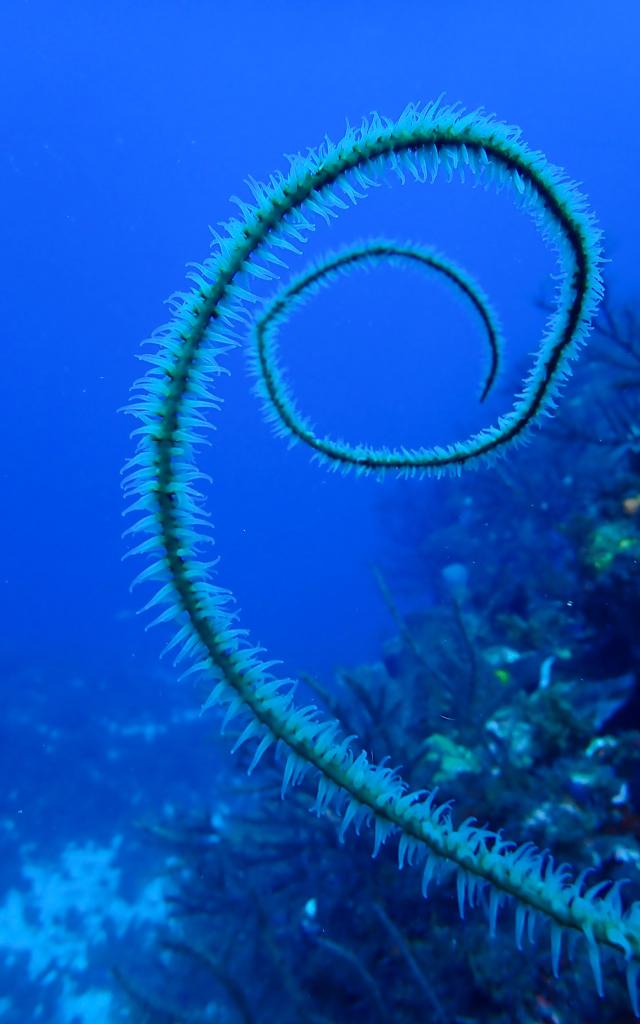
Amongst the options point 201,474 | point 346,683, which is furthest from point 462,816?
point 201,474

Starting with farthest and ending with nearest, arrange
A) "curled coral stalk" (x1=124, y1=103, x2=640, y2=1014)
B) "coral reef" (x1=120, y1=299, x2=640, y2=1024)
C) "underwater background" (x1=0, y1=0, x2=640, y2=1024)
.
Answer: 1. "underwater background" (x1=0, y1=0, x2=640, y2=1024)
2. "coral reef" (x1=120, y1=299, x2=640, y2=1024)
3. "curled coral stalk" (x1=124, y1=103, x2=640, y2=1014)

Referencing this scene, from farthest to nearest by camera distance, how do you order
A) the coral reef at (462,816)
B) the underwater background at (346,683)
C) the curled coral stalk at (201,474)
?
the underwater background at (346,683)
the coral reef at (462,816)
the curled coral stalk at (201,474)

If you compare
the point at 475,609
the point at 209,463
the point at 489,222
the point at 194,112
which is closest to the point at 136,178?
the point at 194,112

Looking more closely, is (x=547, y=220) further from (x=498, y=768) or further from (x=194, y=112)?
(x=194, y=112)

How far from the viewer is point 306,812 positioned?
5.72 m

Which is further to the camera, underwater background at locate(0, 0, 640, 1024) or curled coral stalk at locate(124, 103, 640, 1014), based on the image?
underwater background at locate(0, 0, 640, 1024)

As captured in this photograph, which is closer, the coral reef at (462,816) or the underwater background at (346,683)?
the coral reef at (462,816)

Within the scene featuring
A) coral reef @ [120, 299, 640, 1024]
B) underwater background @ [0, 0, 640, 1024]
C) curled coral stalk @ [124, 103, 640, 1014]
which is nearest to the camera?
curled coral stalk @ [124, 103, 640, 1014]

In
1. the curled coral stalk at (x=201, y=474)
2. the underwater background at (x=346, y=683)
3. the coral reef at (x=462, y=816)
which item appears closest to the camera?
the curled coral stalk at (x=201, y=474)

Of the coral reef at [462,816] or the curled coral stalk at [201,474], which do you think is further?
the coral reef at [462,816]

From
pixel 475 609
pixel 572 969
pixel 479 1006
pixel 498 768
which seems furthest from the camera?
pixel 475 609

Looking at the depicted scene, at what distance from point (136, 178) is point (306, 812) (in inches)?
4515

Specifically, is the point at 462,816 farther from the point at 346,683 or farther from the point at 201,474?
the point at 201,474

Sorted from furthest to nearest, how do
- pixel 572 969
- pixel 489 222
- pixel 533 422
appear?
pixel 489 222 < pixel 572 969 < pixel 533 422
